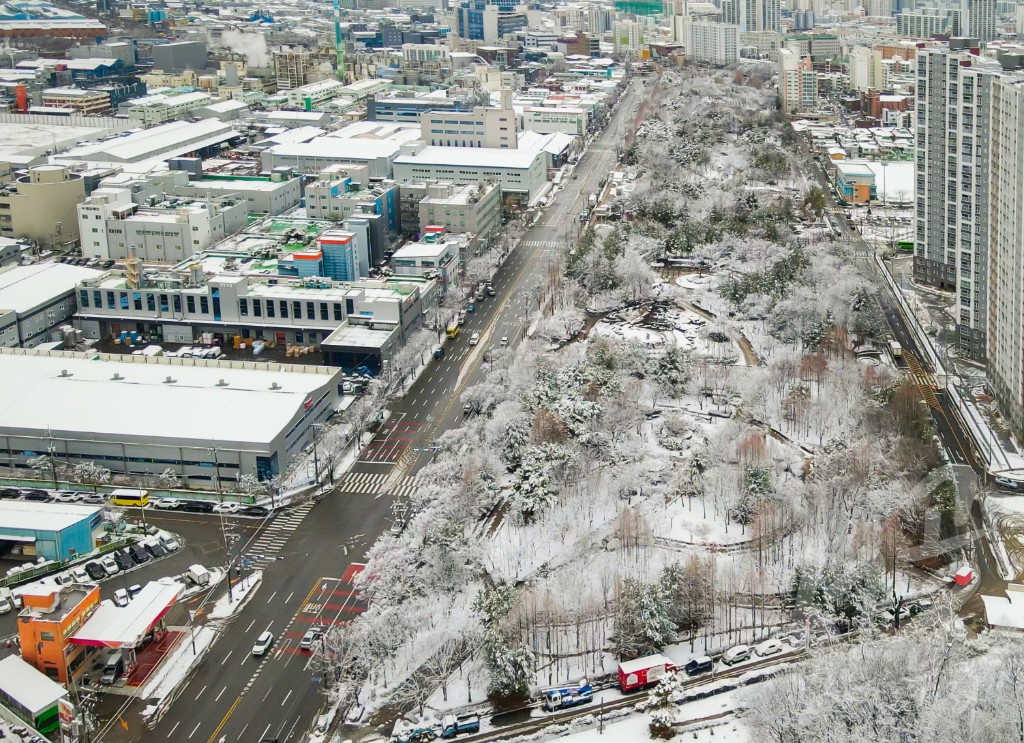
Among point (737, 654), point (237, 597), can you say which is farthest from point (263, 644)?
point (737, 654)

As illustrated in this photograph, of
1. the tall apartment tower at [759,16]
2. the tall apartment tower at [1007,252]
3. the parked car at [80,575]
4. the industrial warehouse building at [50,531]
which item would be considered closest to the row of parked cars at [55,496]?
the industrial warehouse building at [50,531]

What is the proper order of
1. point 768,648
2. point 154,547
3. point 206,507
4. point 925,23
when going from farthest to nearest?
point 925,23
point 206,507
point 154,547
point 768,648

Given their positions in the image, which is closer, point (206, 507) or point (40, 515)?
point (40, 515)

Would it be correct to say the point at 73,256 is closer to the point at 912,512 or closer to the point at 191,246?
the point at 191,246

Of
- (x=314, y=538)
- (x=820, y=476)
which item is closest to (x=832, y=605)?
(x=820, y=476)

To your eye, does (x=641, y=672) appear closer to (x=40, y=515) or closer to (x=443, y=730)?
(x=443, y=730)

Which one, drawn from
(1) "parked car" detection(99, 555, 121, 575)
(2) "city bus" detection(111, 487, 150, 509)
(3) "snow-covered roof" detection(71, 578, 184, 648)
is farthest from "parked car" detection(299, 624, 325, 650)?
(2) "city bus" detection(111, 487, 150, 509)

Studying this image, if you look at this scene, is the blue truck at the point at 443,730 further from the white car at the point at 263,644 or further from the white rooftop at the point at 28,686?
the white rooftop at the point at 28,686

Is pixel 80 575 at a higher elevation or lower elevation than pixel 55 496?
lower
